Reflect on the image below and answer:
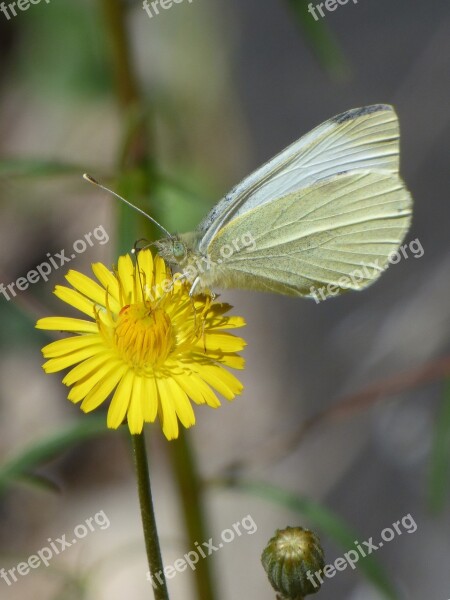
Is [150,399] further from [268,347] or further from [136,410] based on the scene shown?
[268,347]

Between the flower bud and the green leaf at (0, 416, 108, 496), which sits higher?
the green leaf at (0, 416, 108, 496)

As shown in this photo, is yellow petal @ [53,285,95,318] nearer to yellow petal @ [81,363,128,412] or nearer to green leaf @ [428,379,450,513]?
yellow petal @ [81,363,128,412]

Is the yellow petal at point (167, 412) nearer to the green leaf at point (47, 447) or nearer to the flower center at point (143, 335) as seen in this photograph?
the flower center at point (143, 335)

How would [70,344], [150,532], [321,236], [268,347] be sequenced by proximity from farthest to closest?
[268,347]
[321,236]
[70,344]
[150,532]

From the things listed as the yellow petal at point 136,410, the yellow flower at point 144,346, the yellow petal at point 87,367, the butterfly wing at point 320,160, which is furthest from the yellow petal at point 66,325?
the butterfly wing at point 320,160

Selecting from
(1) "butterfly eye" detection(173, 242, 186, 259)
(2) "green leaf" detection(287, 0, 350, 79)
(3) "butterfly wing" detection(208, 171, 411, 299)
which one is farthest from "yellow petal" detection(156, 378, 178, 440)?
(2) "green leaf" detection(287, 0, 350, 79)

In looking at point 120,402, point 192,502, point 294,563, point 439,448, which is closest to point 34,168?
point 120,402
